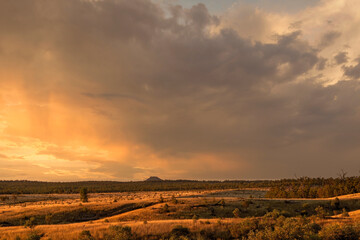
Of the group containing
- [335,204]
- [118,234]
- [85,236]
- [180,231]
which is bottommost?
[335,204]

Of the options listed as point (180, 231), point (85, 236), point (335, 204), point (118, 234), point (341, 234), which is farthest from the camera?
point (335, 204)

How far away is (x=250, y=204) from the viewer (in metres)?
55.0

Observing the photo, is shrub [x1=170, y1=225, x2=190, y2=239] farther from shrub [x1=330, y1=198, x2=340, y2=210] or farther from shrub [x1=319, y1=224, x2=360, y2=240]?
shrub [x1=330, y1=198, x2=340, y2=210]

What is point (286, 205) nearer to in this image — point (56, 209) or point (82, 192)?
point (56, 209)

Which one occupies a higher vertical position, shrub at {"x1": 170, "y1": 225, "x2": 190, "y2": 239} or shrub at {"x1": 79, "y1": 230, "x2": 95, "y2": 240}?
shrub at {"x1": 79, "y1": 230, "x2": 95, "y2": 240}

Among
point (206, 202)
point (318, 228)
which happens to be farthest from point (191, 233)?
point (206, 202)

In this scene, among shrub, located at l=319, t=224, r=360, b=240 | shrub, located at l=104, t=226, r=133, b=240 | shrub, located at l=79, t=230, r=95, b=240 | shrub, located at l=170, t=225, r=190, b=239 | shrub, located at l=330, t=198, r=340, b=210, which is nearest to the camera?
shrub, located at l=319, t=224, r=360, b=240

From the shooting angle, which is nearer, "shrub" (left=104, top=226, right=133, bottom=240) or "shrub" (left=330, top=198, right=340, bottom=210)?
"shrub" (left=104, top=226, right=133, bottom=240)

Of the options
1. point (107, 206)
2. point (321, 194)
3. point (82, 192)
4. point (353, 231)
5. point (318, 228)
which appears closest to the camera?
point (353, 231)

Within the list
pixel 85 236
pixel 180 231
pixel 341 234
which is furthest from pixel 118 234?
pixel 341 234

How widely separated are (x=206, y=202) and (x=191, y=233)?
2888cm

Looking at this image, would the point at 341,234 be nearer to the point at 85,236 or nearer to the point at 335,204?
the point at 85,236

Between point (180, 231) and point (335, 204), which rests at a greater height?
point (180, 231)

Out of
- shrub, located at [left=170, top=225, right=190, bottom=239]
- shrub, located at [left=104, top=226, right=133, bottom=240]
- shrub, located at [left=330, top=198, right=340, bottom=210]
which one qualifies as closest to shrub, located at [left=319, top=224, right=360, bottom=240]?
shrub, located at [left=170, top=225, right=190, bottom=239]
